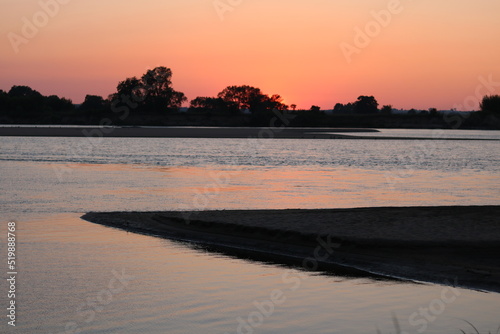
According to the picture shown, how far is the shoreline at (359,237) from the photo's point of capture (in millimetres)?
16938

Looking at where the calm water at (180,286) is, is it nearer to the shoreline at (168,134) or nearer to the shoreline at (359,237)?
the shoreline at (359,237)

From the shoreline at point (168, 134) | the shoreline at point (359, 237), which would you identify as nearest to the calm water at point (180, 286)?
the shoreline at point (359, 237)

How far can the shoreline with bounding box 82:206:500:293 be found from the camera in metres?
16.9

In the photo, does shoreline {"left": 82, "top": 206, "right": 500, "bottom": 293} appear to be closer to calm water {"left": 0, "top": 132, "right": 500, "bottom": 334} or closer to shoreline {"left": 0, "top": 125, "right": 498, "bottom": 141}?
calm water {"left": 0, "top": 132, "right": 500, "bottom": 334}

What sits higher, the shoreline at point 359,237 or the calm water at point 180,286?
the shoreline at point 359,237

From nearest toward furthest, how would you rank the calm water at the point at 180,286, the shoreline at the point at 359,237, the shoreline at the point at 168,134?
the calm water at the point at 180,286
the shoreline at the point at 359,237
the shoreline at the point at 168,134

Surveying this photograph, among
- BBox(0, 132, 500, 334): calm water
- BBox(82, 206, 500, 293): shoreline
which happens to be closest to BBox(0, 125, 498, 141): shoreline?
BBox(0, 132, 500, 334): calm water

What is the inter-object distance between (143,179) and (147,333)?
3152 centimetres

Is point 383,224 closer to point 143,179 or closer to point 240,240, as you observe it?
point 240,240

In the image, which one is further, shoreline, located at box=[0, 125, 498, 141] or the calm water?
shoreline, located at box=[0, 125, 498, 141]

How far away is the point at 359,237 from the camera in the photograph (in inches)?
780

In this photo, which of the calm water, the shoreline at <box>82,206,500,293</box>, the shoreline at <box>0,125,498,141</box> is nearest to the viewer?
the calm water

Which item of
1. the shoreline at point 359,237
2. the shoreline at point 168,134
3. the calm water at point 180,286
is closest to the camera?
the calm water at point 180,286

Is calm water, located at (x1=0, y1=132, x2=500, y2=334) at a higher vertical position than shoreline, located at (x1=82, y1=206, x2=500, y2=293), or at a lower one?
lower
